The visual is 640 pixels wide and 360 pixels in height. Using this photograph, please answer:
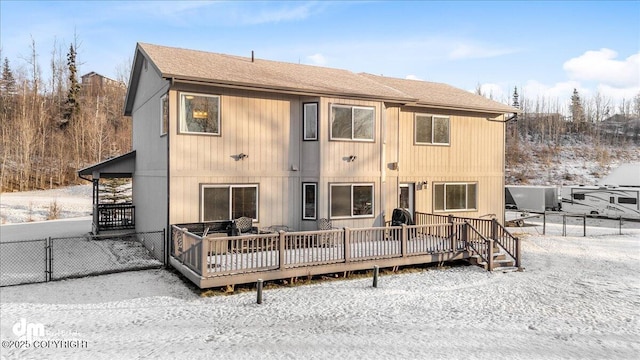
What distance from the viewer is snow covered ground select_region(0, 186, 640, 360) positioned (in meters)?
6.72

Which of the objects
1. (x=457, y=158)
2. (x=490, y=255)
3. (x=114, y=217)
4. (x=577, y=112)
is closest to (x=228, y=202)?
(x=490, y=255)

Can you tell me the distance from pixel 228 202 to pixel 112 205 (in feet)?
29.3

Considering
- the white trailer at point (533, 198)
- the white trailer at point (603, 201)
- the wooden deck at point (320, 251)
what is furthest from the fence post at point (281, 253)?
the white trailer at point (603, 201)

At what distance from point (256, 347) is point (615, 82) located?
97.3 meters

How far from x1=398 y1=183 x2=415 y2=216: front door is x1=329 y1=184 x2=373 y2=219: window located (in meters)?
2.14

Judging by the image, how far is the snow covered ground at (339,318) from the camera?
6719 millimetres

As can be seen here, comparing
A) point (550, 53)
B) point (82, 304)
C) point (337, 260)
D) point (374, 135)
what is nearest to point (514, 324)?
point (337, 260)

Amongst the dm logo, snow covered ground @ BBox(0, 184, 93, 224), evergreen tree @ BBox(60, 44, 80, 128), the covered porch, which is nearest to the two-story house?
the covered porch

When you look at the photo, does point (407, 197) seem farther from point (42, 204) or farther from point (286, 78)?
point (42, 204)

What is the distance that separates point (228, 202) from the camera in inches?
488

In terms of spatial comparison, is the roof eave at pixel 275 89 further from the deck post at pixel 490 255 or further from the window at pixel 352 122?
the deck post at pixel 490 255

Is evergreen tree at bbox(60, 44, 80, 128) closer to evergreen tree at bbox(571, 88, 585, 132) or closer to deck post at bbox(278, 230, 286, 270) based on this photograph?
deck post at bbox(278, 230, 286, 270)

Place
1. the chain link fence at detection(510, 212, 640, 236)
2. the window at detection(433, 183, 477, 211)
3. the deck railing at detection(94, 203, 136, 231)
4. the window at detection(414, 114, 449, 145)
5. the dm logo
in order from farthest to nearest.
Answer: the chain link fence at detection(510, 212, 640, 236), the deck railing at detection(94, 203, 136, 231), the window at detection(433, 183, 477, 211), the window at detection(414, 114, 449, 145), the dm logo

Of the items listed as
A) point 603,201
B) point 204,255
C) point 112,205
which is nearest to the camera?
point 204,255
